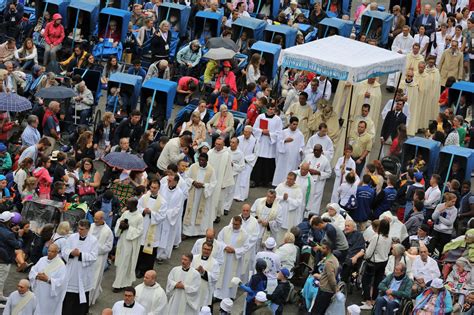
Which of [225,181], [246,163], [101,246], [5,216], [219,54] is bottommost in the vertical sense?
[101,246]

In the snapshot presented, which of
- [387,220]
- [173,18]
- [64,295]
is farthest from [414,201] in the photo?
[173,18]

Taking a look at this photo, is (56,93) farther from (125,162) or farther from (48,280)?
(48,280)

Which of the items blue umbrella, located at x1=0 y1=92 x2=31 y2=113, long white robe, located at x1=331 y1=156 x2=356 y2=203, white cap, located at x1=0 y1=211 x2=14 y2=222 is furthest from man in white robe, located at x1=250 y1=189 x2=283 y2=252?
blue umbrella, located at x1=0 y1=92 x2=31 y2=113

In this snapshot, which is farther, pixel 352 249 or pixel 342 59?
pixel 342 59

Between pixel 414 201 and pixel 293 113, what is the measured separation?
14.0 feet

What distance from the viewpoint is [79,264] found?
28.1 meters

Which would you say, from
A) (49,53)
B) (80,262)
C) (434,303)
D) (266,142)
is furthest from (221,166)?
(49,53)

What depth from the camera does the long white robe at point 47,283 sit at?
2766 cm

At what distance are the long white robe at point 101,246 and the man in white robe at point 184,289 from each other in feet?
4.22

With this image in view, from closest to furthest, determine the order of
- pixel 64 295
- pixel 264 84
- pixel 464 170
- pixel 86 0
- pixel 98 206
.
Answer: pixel 64 295 < pixel 98 206 < pixel 464 170 < pixel 264 84 < pixel 86 0

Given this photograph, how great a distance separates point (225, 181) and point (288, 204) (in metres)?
1.51

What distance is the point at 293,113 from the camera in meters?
34.3

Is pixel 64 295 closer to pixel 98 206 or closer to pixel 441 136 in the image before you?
pixel 98 206

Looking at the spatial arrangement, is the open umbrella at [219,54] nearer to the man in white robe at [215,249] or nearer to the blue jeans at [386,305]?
the man in white robe at [215,249]
